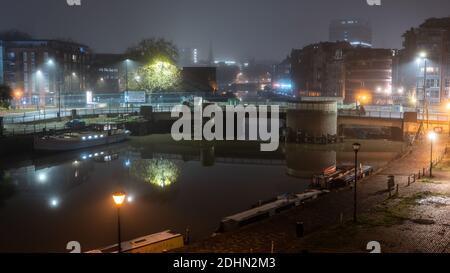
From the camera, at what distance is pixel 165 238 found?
25.2m

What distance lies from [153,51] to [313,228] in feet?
340

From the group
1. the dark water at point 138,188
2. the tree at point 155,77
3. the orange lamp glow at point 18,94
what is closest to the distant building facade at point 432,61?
the dark water at point 138,188

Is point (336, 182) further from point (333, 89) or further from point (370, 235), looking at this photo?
point (333, 89)

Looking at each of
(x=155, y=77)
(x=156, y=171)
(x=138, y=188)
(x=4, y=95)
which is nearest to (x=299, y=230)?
(x=138, y=188)

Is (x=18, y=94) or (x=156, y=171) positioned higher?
(x=18, y=94)

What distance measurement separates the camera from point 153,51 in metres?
124

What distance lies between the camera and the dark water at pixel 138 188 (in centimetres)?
3297

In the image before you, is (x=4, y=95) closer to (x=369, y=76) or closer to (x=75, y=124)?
(x=75, y=124)

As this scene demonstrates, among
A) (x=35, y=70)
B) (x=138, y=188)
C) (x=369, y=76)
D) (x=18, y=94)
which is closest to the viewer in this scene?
(x=138, y=188)

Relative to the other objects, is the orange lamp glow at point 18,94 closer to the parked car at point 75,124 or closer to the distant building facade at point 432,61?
the parked car at point 75,124

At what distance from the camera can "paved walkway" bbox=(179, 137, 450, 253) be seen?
74.1ft

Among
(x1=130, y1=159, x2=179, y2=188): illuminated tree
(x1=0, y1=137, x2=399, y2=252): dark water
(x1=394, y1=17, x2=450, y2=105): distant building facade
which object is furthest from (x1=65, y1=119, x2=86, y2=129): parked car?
(x1=394, y1=17, x2=450, y2=105): distant building facade

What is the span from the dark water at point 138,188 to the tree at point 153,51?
52341 millimetres
